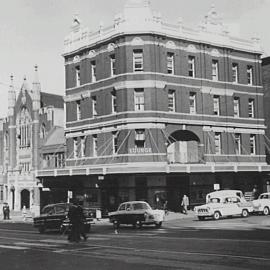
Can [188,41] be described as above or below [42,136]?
above

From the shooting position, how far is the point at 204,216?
33625mm

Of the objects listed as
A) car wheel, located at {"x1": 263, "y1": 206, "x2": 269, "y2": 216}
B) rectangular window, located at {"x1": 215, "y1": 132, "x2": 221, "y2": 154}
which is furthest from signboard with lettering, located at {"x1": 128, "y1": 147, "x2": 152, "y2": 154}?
car wheel, located at {"x1": 263, "y1": 206, "x2": 269, "y2": 216}

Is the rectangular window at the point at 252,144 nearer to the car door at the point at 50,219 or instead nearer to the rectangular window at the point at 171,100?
the rectangular window at the point at 171,100

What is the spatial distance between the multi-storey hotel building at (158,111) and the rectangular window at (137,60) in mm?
81

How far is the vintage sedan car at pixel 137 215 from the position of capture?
1084 inches

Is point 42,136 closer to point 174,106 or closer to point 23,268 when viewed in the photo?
point 174,106

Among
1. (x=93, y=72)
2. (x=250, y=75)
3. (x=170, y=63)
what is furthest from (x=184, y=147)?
(x=250, y=75)

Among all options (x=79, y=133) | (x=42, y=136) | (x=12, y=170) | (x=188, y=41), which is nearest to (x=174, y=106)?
(x=188, y=41)

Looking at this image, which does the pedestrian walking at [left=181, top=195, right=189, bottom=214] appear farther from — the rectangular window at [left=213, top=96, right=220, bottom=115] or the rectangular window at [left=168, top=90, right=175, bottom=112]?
the rectangular window at [left=213, top=96, right=220, bottom=115]

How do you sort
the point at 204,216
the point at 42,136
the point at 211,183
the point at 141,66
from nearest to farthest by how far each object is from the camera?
the point at 204,216
the point at 141,66
the point at 211,183
the point at 42,136

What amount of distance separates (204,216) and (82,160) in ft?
48.5

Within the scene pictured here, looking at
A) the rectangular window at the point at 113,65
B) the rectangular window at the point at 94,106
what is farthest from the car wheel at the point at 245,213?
the rectangular window at the point at 94,106

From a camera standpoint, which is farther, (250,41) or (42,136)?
(42,136)

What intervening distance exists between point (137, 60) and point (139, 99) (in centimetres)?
318
